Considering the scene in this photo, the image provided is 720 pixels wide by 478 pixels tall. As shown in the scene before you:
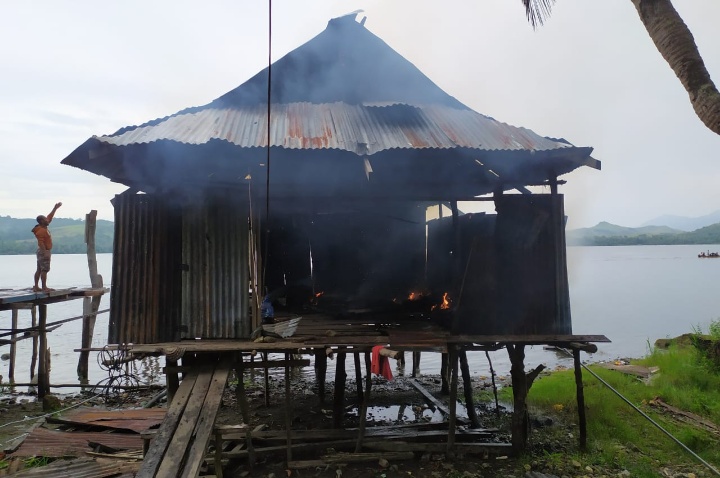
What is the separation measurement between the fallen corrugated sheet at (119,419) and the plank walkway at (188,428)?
3.89 metres

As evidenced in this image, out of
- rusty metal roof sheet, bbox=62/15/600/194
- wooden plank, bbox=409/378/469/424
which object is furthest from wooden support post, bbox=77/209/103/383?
wooden plank, bbox=409/378/469/424

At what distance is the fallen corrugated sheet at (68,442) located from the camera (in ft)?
29.1

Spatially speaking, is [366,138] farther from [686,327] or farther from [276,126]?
[686,327]

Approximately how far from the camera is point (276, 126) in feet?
25.7

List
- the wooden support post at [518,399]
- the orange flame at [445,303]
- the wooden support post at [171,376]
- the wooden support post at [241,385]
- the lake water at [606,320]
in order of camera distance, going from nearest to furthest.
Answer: the wooden support post at [171,376] → the wooden support post at [241,385] → the wooden support post at [518,399] → the orange flame at [445,303] → the lake water at [606,320]

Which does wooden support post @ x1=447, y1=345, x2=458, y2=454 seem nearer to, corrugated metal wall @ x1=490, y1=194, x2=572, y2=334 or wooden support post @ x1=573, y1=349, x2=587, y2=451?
corrugated metal wall @ x1=490, y1=194, x2=572, y2=334

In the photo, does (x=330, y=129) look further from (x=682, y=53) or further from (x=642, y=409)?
(x=642, y=409)

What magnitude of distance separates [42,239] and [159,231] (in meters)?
8.29

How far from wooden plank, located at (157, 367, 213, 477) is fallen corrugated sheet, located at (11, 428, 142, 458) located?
3259 mm

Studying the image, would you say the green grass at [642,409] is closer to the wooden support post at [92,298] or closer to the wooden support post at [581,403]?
the wooden support post at [581,403]

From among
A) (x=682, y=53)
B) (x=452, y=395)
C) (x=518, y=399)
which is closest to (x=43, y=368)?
(x=452, y=395)

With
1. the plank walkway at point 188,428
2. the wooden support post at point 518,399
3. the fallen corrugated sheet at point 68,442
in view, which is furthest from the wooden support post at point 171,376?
the wooden support post at point 518,399

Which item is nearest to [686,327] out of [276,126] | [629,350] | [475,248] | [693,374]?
[629,350]

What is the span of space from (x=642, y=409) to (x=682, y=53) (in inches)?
392
